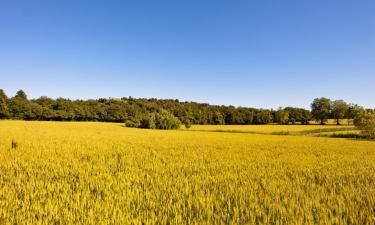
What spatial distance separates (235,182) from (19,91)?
406ft

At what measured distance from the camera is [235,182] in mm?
7180

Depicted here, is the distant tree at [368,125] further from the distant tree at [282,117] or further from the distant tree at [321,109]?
the distant tree at [282,117]

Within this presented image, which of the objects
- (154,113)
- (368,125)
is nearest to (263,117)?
(154,113)

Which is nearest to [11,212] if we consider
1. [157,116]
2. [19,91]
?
[157,116]

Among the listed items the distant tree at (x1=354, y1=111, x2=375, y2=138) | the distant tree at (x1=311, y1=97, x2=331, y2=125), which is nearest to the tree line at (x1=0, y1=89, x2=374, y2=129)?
the distant tree at (x1=311, y1=97, x2=331, y2=125)

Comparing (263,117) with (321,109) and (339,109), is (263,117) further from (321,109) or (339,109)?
(339,109)

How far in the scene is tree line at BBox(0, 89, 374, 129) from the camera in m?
74.2

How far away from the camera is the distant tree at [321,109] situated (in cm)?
10544

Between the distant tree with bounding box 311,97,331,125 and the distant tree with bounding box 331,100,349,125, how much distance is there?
2088mm

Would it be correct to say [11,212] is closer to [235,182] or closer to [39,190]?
[39,190]

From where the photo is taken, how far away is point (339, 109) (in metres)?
103

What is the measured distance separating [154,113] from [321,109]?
70.0m

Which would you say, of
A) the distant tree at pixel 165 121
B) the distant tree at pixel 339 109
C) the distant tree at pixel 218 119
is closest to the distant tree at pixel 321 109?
the distant tree at pixel 339 109

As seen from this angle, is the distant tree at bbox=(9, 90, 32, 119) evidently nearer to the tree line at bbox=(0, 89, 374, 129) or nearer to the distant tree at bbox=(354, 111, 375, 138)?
the tree line at bbox=(0, 89, 374, 129)
